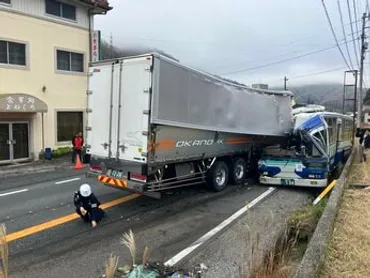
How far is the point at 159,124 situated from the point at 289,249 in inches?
146

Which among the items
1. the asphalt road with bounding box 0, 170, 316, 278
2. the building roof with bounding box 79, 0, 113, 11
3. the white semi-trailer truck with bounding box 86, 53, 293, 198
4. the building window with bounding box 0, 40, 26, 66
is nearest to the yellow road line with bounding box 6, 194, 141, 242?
the asphalt road with bounding box 0, 170, 316, 278

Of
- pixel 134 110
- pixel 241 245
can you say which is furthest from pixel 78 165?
pixel 241 245

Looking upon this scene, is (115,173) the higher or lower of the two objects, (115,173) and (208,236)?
the higher

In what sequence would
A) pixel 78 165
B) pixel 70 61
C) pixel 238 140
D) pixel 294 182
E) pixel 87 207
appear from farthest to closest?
pixel 70 61, pixel 78 165, pixel 238 140, pixel 294 182, pixel 87 207

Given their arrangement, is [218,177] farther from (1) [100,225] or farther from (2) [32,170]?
(2) [32,170]

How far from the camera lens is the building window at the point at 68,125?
18844 millimetres

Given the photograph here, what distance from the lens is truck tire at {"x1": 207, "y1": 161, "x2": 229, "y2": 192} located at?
10.2 metres

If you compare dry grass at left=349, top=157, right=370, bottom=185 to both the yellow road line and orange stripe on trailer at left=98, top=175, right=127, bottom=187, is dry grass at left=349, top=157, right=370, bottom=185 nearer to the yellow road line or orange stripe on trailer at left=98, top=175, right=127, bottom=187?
orange stripe on trailer at left=98, top=175, right=127, bottom=187

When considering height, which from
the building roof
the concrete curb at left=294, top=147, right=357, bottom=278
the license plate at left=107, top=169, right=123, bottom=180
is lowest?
the concrete curb at left=294, top=147, right=357, bottom=278

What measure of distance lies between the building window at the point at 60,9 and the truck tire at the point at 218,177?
12.9 m

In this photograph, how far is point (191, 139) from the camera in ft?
29.5

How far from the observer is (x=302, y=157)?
36.1 ft

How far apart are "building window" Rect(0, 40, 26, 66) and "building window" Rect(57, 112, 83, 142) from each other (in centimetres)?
330

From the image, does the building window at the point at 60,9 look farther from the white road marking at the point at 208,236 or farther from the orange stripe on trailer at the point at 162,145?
the white road marking at the point at 208,236
